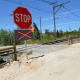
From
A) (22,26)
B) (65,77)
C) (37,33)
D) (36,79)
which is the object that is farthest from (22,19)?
(37,33)

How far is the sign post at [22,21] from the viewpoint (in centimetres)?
543

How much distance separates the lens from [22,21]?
571 centimetres

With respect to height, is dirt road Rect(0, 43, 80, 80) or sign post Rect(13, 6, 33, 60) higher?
sign post Rect(13, 6, 33, 60)

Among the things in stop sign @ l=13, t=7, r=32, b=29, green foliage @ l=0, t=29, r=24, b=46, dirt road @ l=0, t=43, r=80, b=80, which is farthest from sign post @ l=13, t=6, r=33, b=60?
green foliage @ l=0, t=29, r=24, b=46

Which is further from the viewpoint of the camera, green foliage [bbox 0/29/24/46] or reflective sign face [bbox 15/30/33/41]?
green foliage [bbox 0/29/24/46]

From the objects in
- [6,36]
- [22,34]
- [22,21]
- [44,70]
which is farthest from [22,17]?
[6,36]

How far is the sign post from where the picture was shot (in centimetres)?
543

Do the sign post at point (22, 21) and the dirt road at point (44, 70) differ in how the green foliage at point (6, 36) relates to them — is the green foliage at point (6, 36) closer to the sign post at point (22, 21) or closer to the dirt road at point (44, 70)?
the sign post at point (22, 21)

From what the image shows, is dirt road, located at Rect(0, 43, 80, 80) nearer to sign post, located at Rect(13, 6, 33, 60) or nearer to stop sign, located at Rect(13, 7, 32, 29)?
sign post, located at Rect(13, 6, 33, 60)

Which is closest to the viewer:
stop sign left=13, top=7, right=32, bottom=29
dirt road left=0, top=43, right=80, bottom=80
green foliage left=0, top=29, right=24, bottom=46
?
dirt road left=0, top=43, right=80, bottom=80

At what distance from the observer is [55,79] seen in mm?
3348

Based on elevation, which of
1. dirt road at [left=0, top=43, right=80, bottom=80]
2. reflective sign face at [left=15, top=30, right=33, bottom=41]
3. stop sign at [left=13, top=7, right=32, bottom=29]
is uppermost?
stop sign at [left=13, top=7, right=32, bottom=29]

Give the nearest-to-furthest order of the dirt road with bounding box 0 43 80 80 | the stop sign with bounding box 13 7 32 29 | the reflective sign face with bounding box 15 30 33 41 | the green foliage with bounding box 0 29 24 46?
the dirt road with bounding box 0 43 80 80 → the stop sign with bounding box 13 7 32 29 → the reflective sign face with bounding box 15 30 33 41 → the green foliage with bounding box 0 29 24 46

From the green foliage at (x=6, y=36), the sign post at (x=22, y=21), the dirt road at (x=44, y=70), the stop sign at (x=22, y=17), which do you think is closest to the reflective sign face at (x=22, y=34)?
the sign post at (x=22, y=21)
